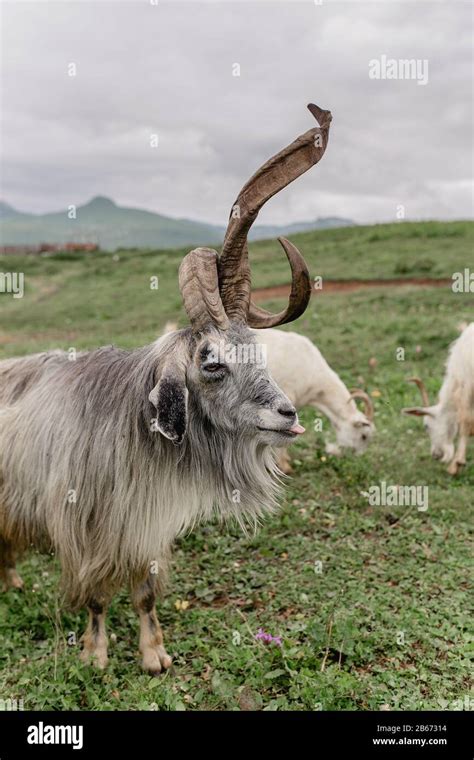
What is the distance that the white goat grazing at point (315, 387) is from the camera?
853 centimetres

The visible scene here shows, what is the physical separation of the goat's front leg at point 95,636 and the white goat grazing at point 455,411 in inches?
189

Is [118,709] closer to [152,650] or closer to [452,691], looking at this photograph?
[152,650]

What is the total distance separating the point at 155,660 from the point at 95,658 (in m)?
0.41

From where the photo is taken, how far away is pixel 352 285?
22078mm

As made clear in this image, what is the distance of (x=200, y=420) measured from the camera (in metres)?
4.29

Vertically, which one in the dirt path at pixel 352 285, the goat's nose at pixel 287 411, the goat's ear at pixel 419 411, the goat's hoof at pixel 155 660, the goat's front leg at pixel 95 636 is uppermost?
the dirt path at pixel 352 285

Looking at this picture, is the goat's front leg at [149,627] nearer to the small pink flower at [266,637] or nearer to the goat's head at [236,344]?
the small pink flower at [266,637]

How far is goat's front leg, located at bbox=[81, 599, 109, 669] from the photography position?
16.0 ft

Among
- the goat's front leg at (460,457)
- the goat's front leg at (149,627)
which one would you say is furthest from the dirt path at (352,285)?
the goat's front leg at (149,627)

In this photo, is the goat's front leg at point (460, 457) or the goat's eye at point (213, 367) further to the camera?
the goat's front leg at point (460, 457)

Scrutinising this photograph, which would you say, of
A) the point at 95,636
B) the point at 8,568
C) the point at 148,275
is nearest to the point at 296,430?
the point at 95,636

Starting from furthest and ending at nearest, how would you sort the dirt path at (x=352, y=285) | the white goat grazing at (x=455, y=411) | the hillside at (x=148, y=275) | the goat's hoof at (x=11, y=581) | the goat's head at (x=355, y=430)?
1. the dirt path at (x=352, y=285)
2. the hillside at (x=148, y=275)
3. the goat's head at (x=355, y=430)
4. the white goat grazing at (x=455, y=411)
5. the goat's hoof at (x=11, y=581)

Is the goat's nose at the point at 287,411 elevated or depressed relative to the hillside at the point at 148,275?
depressed

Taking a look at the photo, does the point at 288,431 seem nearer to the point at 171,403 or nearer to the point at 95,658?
the point at 171,403
